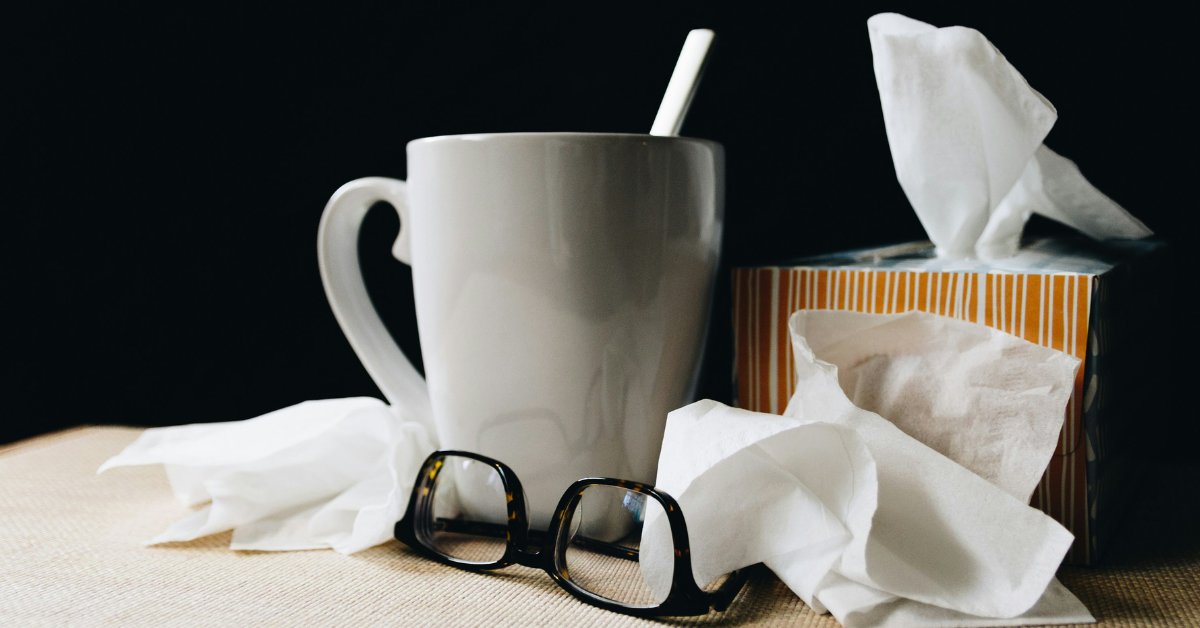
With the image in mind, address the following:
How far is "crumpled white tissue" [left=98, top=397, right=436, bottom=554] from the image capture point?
46 centimetres

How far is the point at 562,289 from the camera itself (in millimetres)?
420

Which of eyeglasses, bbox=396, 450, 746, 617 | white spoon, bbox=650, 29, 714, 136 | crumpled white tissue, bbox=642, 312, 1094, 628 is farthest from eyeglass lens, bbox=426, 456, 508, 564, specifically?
white spoon, bbox=650, 29, 714, 136

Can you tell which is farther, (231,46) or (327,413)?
(231,46)

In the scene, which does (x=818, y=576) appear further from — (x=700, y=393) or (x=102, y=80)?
(x=102, y=80)

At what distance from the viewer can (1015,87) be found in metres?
0.41

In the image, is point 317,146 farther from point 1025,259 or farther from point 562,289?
point 1025,259

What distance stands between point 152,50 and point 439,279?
0.46 metres

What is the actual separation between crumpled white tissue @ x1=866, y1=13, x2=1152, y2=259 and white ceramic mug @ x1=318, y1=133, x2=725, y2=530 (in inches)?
4.2

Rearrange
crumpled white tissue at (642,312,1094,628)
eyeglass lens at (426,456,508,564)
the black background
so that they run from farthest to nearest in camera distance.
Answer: the black background
eyeglass lens at (426,456,508,564)
crumpled white tissue at (642,312,1094,628)

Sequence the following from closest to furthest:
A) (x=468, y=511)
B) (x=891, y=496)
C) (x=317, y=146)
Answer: (x=891, y=496), (x=468, y=511), (x=317, y=146)

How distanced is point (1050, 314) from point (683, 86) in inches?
9.5

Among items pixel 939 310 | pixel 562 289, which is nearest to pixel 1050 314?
pixel 939 310

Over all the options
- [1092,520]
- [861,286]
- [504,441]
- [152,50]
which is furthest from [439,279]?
[152,50]

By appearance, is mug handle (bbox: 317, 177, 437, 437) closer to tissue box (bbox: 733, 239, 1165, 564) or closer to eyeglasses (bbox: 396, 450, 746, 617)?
eyeglasses (bbox: 396, 450, 746, 617)
